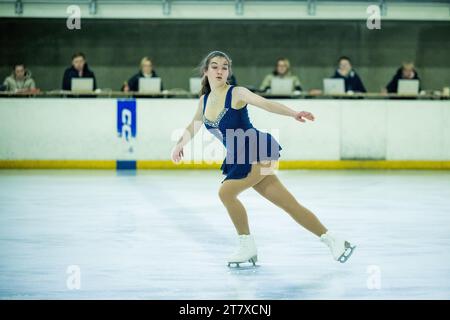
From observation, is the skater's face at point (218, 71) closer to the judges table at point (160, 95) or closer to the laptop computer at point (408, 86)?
the judges table at point (160, 95)

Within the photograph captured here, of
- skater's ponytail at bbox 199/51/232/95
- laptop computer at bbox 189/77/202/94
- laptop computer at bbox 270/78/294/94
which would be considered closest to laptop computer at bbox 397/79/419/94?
laptop computer at bbox 270/78/294/94

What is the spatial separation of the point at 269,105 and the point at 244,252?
121cm

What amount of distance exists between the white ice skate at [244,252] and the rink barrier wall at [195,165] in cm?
998

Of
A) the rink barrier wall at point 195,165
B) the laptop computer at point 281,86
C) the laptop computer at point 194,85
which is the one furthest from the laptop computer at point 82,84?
the laptop computer at point 281,86

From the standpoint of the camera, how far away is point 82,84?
56.6 feet

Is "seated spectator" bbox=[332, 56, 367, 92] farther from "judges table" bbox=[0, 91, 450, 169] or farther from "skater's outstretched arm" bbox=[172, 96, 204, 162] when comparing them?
"skater's outstretched arm" bbox=[172, 96, 204, 162]

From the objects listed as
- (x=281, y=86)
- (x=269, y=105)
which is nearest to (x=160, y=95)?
A: (x=281, y=86)

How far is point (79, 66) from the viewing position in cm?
1752

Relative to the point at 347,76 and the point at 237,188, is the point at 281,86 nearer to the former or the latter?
the point at 347,76

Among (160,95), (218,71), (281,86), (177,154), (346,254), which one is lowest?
(346,254)

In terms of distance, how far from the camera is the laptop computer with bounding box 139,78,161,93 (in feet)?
57.0

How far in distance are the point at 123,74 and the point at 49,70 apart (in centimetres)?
166

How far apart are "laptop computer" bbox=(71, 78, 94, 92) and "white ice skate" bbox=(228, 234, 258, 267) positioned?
34.9 feet
